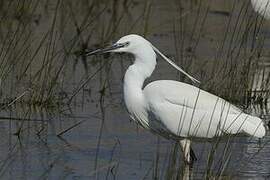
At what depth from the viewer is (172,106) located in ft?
24.8

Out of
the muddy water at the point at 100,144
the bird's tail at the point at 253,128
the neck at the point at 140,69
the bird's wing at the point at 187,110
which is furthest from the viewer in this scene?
the neck at the point at 140,69

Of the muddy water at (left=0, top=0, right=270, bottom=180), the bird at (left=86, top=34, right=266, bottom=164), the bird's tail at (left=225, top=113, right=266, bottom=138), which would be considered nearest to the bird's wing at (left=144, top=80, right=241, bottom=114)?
the bird at (left=86, top=34, right=266, bottom=164)

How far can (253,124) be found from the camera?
7.34 metres

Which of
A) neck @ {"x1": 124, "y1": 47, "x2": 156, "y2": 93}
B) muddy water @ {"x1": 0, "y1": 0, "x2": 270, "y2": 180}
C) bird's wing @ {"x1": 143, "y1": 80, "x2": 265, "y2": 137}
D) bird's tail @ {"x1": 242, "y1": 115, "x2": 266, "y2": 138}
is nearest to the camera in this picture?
muddy water @ {"x1": 0, "y1": 0, "x2": 270, "y2": 180}

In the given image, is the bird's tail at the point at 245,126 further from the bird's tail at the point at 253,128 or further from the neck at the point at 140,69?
the neck at the point at 140,69

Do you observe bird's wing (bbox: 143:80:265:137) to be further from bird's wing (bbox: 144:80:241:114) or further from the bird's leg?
the bird's leg

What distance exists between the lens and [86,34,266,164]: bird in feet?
24.6

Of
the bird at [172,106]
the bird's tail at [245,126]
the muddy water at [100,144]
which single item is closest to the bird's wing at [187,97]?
the bird at [172,106]

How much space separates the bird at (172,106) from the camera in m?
7.50

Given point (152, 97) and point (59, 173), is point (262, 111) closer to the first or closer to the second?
point (152, 97)

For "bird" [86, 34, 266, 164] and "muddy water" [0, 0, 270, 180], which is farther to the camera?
"bird" [86, 34, 266, 164]

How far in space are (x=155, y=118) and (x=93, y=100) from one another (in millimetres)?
2260

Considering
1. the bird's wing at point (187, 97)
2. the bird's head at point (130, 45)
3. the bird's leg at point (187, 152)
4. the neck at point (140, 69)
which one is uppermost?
the bird's head at point (130, 45)

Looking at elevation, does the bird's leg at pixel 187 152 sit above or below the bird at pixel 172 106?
below
